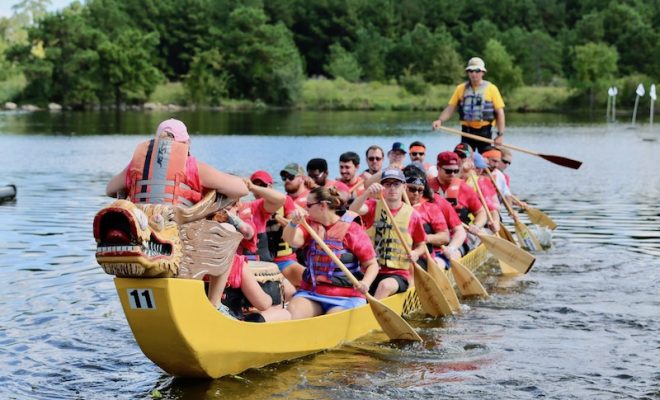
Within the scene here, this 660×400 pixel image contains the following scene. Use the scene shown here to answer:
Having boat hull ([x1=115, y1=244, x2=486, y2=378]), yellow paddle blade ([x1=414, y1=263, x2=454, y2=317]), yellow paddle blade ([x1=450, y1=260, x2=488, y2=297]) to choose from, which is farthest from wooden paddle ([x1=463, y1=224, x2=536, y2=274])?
boat hull ([x1=115, y1=244, x2=486, y2=378])

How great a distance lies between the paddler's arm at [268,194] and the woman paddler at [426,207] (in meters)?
2.48

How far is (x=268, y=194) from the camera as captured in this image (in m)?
8.66

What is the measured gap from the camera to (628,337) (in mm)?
10422

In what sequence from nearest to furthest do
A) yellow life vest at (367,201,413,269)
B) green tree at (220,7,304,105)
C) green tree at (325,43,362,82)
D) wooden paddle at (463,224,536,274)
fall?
1. yellow life vest at (367,201,413,269)
2. wooden paddle at (463,224,536,274)
3. green tree at (220,7,304,105)
4. green tree at (325,43,362,82)

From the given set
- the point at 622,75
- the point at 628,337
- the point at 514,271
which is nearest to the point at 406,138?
the point at 514,271

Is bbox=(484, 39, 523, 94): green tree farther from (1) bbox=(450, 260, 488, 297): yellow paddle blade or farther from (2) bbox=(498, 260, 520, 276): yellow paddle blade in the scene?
(1) bbox=(450, 260, 488, 297): yellow paddle blade

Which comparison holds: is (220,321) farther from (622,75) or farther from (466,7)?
(466,7)

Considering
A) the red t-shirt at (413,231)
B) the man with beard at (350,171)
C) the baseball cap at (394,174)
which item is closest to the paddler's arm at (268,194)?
the baseball cap at (394,174)

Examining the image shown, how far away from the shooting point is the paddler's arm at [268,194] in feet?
27.4

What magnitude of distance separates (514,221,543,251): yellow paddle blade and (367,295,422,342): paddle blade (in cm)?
695

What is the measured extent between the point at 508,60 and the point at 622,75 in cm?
1413

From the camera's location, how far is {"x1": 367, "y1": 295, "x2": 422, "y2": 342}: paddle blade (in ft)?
31.4

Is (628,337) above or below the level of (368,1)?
below

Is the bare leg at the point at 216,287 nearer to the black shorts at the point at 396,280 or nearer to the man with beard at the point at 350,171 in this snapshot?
the black shorts at the point at 396,280
